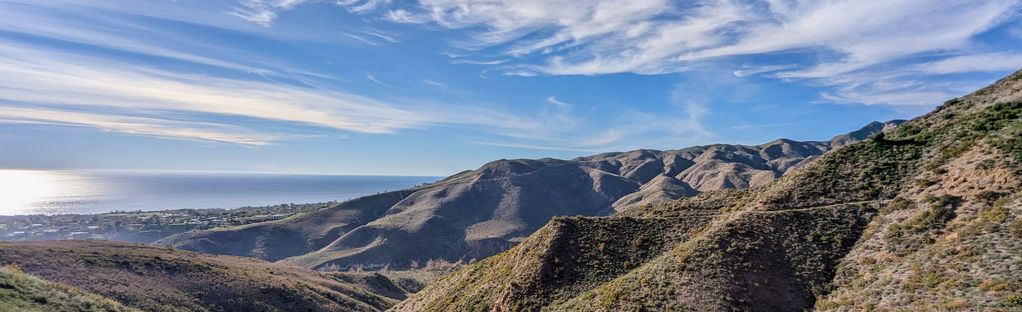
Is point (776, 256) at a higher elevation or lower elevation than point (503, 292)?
higher

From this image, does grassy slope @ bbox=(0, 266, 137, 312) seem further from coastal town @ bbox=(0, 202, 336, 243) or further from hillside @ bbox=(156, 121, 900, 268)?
coastal town @ bbox=(0, 202, 336, 243)

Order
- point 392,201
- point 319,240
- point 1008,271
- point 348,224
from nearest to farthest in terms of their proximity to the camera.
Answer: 1. point 1008,271
2. point 319,240
3. point 348,224
4. point 392,201

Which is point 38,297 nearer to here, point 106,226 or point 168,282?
point 168,282

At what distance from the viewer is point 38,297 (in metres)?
27.0

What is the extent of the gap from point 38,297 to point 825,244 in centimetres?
3898

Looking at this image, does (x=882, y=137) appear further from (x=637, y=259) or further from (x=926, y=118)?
(x=637, y=259)

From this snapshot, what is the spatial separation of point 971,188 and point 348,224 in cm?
14693

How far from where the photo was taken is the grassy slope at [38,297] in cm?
2514

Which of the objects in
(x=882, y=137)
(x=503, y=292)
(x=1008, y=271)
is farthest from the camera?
(x=882, y=137)

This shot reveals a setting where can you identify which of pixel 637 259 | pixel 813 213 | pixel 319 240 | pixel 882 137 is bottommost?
pixel 319 240

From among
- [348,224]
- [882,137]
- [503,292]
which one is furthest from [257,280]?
[348,224]

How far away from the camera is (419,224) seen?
476 feet

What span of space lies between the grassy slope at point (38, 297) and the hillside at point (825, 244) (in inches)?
726

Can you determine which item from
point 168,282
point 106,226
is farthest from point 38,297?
point 106,226
